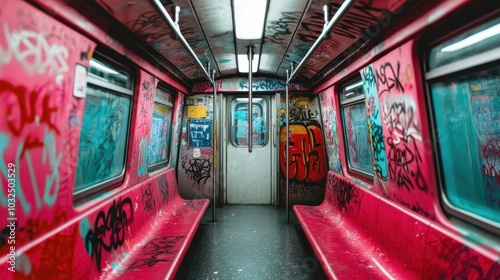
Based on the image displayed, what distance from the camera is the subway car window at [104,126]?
8.86 ft

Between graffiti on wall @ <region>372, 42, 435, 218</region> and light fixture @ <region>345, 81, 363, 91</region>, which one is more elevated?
light fixture @ <region>345, 81, 363, 91</region>

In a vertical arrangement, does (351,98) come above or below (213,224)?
above

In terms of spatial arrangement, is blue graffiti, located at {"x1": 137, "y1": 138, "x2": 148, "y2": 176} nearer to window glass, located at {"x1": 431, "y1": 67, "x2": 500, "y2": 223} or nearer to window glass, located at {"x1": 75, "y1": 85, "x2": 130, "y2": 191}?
window glass, located at {"x1": 75, "y1": 85, "x2": 130, "y2": 191}

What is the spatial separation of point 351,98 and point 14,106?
3677 millimetres

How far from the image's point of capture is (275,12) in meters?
3.09

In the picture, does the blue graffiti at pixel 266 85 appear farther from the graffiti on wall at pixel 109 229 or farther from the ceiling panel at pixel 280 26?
the graffiti on wall at pixel 109 229

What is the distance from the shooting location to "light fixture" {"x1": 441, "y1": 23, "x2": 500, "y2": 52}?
1.77m

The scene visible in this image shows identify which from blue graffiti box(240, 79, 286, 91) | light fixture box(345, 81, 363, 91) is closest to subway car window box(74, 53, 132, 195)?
light fixture box(345, 81, 363, 91)

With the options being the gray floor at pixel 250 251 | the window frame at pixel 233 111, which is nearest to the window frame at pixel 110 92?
the gray floor at pixel 250 251

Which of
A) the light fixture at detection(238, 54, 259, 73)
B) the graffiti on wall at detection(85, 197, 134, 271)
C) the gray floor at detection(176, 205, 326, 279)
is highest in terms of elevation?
the light fixture at detection(238, 54, 259, 73)

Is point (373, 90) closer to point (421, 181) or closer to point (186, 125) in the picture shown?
point (421, 181)

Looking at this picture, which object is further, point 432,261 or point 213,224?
point 213,224

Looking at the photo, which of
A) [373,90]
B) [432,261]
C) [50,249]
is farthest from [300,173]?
[50,249]

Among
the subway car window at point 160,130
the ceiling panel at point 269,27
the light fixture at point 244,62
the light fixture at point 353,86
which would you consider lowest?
the subway car window at point 160,130
